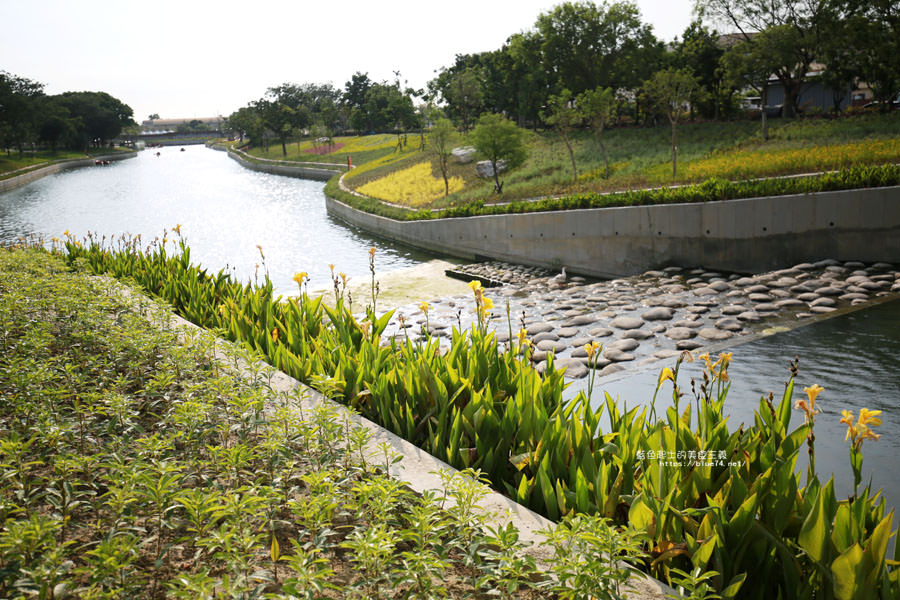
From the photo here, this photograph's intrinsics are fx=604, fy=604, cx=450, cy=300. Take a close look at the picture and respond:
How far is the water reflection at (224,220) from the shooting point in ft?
52.7

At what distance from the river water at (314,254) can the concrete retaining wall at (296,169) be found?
222cm

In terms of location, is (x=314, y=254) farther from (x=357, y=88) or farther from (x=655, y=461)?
(x=357, y=88)

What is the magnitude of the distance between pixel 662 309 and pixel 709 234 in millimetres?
3431

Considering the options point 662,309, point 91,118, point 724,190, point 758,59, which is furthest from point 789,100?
point 91,118

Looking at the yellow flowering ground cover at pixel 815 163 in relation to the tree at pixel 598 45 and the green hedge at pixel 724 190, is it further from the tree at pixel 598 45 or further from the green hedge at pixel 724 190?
the tree at pixel 598 45

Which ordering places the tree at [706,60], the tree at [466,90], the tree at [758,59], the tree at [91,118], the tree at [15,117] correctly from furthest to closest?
the tree at [91,118] → the tree at [15,117] → the tree at [466,90] → the tree at [706,60] → the tree at [758,59]

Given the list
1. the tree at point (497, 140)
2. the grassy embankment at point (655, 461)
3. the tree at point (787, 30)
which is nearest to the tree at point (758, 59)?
the tree at point (787, 30)

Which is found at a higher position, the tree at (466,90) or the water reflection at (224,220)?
the tree at (466,90)

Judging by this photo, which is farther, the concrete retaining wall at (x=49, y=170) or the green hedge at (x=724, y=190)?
the concrete retaining wall at (x=49, y=170)

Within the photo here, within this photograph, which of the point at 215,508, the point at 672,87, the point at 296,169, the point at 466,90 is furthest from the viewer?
the point at 296,169

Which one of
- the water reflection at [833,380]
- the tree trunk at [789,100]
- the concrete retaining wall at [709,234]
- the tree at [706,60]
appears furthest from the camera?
the tree at [706,60]

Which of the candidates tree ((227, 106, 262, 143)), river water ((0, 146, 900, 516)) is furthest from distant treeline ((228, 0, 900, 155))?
tree ((227, 106, 262, 143))

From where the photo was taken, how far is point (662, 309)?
27.0 feet

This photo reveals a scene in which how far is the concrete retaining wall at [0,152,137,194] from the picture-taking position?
136 feet
